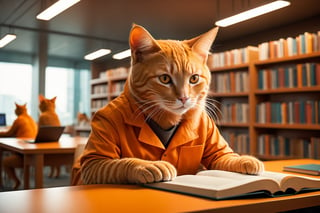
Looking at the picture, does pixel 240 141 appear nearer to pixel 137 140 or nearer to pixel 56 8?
pixel 56 8

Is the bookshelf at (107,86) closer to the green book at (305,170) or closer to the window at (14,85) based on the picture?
the window at (14,85)

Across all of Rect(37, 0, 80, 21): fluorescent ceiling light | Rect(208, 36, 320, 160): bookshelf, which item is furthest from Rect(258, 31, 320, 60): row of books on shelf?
Rect(37, 0, 80, 21): fluorescent ceiling light

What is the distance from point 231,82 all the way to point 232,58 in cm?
32

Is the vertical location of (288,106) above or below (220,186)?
above

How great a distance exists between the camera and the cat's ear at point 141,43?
38.5 inches

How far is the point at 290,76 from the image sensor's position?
3.95 m

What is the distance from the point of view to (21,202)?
0.72 metres

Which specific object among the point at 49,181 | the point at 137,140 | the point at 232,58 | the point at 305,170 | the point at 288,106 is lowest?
the point at 49,181

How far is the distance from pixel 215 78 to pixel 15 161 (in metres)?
2.86

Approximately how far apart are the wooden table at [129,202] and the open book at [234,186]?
16 mm

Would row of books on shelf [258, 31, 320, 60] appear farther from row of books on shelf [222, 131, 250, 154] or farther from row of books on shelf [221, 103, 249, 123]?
row of books on shelf [222, 131, 250, 154]

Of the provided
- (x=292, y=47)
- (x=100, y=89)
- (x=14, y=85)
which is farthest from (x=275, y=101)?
(x=14, y=85)

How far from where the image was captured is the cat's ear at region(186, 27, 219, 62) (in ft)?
3.53

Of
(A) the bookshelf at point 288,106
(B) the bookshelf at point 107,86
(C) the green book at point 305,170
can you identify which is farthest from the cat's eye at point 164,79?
(B) the bookshelf at point 107,86
